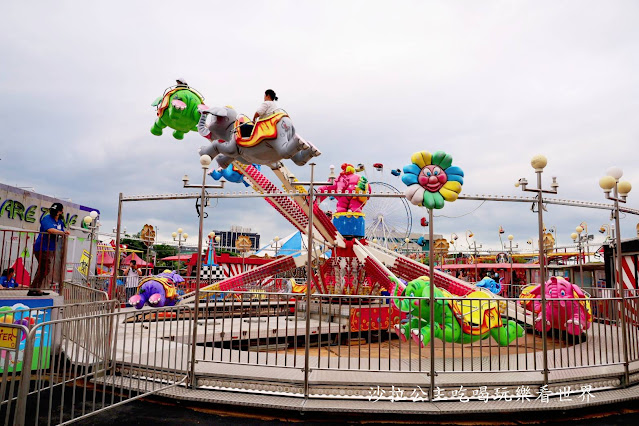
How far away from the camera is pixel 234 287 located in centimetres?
1003

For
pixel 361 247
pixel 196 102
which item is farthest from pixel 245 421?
pixel 361 247

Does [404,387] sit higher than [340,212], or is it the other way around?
[340,212]

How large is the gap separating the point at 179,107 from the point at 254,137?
65.1 inches

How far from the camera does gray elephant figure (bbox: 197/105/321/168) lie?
213 inches

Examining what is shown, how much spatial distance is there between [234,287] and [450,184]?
21.6ft

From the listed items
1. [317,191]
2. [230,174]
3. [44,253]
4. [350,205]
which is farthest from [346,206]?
[44,253]

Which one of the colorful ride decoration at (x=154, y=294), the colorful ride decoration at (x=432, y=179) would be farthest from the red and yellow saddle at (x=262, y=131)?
the colorful ride decoration at (x=154, y=294)

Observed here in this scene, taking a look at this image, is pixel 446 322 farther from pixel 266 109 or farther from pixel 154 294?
pixel 154 294

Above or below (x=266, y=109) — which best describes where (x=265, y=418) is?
below

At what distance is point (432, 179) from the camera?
4.96 m

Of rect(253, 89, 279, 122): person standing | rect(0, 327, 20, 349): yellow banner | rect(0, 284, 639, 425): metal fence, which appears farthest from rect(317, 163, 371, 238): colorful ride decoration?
rect(0, 327, 20, 349): yellow banner

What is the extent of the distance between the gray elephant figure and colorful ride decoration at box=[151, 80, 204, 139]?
0.89 ft

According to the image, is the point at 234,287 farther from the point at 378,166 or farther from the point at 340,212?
the point at 378,166

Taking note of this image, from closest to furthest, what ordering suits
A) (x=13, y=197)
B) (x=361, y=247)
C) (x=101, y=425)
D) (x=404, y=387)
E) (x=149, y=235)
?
1. (x=101, y=425)
2. (x=404, y=387)
3. (x=361, y=247)
4. (x=13, y=197)
5. (x=149, y=235)
